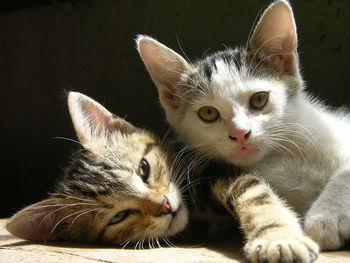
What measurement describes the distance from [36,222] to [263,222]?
0.86 m

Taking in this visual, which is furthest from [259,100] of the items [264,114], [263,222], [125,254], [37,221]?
[37,221]

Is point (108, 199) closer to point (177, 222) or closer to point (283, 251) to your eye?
point (177, 222)

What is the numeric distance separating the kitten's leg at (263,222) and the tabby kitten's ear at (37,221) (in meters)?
0.65

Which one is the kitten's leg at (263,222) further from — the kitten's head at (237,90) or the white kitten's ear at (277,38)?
the white kitten's ear at (277,38)

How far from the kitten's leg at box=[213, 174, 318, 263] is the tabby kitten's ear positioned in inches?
25.5

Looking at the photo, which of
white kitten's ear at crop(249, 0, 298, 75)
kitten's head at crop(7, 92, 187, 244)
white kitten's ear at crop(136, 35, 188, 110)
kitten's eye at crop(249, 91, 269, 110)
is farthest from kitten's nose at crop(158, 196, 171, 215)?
white kitten's ear at crop(249, 0, 298, 75)

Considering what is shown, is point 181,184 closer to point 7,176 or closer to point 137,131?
point 137,131

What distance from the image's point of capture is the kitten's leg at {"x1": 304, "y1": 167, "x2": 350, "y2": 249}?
1.51 m

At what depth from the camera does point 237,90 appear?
200 centimetres

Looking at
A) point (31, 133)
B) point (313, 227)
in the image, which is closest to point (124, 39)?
point (31, 133)

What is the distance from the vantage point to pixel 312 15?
3068mm

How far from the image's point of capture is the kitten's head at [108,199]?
171cm

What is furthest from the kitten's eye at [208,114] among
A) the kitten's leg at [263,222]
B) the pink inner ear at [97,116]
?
the pink inner ear at [97,116]

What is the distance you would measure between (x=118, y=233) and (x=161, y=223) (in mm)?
199
